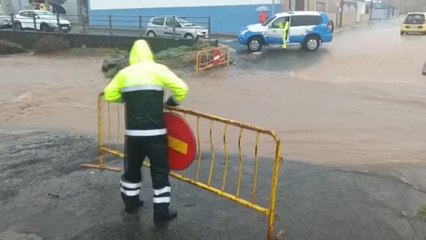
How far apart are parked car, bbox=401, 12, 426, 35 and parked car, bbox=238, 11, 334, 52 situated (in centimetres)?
1442

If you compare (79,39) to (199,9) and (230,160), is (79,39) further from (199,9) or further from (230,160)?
(230,160)

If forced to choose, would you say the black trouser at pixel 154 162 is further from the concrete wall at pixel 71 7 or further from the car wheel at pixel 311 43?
the concrete wall at pixel 71 7

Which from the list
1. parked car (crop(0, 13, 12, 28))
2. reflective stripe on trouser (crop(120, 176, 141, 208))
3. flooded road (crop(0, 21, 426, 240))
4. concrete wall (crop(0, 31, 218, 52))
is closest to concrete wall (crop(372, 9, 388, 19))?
parked car (crop(0, 13, 12, 28))

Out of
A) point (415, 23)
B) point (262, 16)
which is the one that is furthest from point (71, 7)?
point (415, 23)

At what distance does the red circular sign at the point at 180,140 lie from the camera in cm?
493

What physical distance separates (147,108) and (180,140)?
502 mm

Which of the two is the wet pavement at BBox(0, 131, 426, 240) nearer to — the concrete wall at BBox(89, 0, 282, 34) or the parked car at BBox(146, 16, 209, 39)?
the parked car at BBox(146, 16, 209, 39)

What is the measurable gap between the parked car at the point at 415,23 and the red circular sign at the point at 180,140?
3513 centimetres

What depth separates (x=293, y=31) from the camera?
2467 centimetres

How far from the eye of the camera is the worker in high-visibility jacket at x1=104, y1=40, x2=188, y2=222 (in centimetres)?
472

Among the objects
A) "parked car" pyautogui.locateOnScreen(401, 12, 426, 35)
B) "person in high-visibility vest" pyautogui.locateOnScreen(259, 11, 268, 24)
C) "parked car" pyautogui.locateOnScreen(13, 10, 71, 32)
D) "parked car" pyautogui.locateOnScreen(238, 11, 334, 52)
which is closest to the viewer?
"parked car" pyautogui.locateOnScreen(238, 11, 334, 52)

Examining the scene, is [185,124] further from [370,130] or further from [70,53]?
[70,53]

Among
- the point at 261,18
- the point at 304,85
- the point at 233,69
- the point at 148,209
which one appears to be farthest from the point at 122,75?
the point at 261,18

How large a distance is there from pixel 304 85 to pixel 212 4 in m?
23.4
